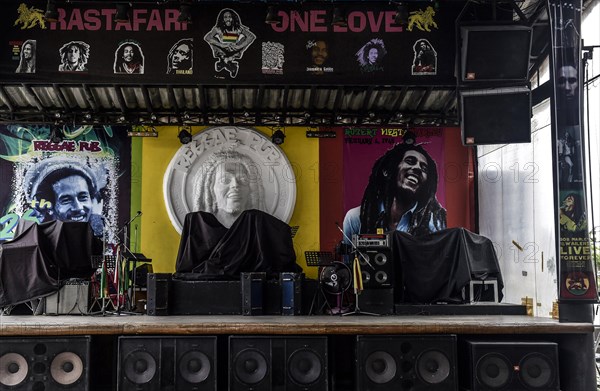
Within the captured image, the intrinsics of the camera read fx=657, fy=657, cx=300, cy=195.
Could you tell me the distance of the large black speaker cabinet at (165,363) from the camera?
7367 millimetres

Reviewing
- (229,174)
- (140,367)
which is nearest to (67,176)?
(229,174)

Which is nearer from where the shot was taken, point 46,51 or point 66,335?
point 66,335

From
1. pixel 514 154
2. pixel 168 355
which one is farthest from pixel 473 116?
pixel 168 355

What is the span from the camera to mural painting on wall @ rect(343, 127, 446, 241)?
457 inches

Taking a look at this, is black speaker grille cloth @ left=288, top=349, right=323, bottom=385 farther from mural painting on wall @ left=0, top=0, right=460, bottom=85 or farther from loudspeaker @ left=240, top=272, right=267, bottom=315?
mural painting on wall @ left=0, top=0, right=460, bottom=85

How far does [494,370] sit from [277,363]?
8.01 feet

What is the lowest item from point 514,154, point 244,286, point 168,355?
point 168,355

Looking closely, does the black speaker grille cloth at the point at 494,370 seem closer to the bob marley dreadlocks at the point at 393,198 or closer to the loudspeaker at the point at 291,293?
the loudspeaker at the point at 291,293

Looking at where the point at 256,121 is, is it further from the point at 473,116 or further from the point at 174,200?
the point at 473,116

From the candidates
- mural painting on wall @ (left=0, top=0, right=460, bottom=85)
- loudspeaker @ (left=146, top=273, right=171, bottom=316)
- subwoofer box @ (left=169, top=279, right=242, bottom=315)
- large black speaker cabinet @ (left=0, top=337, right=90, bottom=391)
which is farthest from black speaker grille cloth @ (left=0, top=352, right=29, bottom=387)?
mural painting on wall @ (left=0, top=0, right=460, bottom=85)

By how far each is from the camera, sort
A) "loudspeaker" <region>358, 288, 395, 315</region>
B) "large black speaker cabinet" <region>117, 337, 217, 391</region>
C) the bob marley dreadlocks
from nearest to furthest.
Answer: "large black speaker cabinet" <region>117, 337, 217, 391</region>, "loudspeaker" <region>358, 288, 395, 315</region>, the bob marley dreadlocks

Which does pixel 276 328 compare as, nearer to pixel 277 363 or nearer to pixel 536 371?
pixel 277 363

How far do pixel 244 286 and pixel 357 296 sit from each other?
1665mm

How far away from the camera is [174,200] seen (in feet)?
37.2
